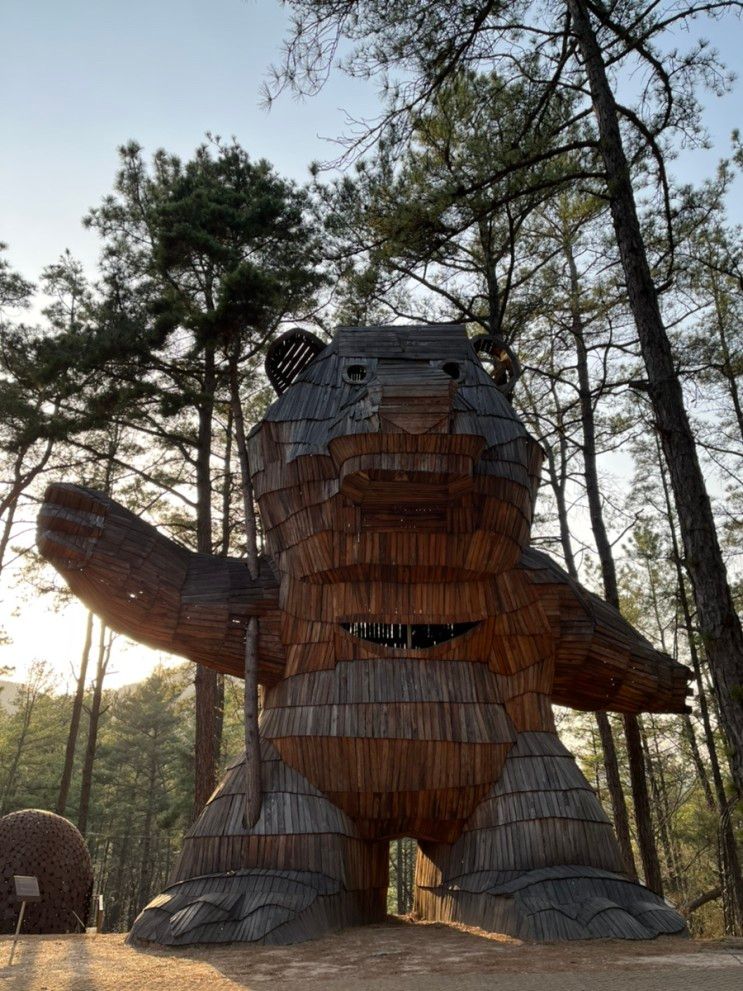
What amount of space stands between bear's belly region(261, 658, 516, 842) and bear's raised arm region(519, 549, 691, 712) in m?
0.98

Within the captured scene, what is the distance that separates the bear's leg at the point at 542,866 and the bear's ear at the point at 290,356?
12.2 feet

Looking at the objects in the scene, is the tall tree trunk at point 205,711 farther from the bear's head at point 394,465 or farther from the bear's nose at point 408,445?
the bear's nose at point 408,445

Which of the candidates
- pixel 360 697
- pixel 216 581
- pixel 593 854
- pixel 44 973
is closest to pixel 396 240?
pixel 216 581

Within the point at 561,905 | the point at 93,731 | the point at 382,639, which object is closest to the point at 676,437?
the point at 382,639

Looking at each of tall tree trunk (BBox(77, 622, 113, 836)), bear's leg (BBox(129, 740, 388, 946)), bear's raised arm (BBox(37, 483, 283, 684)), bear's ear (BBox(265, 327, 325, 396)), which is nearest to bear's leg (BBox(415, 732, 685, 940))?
bear's leg (BBox(129, 740, 388, 946))

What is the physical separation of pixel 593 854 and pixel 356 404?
3.67 metres

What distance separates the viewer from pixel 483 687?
6.04m

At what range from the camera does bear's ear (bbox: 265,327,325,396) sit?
6941mm

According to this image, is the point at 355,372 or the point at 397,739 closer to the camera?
the point at 397,739

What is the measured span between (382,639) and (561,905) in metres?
2.35

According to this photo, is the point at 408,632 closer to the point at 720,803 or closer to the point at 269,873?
the point at 269,873

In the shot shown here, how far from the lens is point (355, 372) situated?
638cm

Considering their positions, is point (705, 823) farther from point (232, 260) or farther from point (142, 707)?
point (142, 707)

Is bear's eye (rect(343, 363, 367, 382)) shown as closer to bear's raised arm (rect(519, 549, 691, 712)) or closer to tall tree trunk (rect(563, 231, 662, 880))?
bear's raised arm (rect(519, 549, 691, 712))
